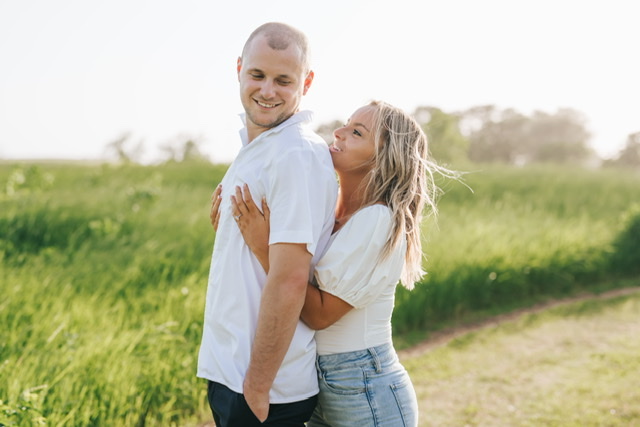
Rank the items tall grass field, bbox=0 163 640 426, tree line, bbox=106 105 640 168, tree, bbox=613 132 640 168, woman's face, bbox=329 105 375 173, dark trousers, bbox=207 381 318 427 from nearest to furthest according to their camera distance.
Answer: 1. dark trousers, bbox=207 381 318 427
2. woman's face, bbox=329 105 375 173
3. tall grass field, bbox=0 163 640 426
4. tree, bbox=613 132 640 168
5. tree line, bbox=106 105 640 168

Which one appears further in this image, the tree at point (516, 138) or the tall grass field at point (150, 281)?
the tree at point (516, 138)

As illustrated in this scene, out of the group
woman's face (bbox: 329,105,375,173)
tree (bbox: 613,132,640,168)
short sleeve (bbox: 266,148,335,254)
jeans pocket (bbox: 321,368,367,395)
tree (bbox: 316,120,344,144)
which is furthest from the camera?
tree (bbox: 613,132,640,168)

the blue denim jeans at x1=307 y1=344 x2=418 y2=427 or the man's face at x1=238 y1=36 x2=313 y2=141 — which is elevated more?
the man's face at x1=238 y1=36 x2=313 y2=141

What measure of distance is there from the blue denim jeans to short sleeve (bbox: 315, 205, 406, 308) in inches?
8.0

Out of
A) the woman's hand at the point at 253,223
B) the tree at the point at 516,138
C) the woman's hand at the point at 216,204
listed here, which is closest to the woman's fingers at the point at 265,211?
the woman's hand at the point at 253,223

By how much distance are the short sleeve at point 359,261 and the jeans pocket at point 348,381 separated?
0.22 metres

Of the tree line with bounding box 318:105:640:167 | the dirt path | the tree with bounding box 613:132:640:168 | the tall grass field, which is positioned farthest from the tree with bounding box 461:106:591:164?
the dirt path

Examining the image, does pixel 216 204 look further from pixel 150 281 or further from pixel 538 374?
pixel 538 374

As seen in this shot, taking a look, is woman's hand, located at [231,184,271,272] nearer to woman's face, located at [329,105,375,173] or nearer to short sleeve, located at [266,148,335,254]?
short sleeve, located at [266,148,335,254]

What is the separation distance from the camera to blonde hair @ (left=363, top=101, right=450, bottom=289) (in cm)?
207

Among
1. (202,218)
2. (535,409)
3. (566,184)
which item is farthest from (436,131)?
(535,409)

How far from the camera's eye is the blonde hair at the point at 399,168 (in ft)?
6.78

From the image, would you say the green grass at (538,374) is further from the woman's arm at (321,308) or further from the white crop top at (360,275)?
the woman's arm at (321,308)

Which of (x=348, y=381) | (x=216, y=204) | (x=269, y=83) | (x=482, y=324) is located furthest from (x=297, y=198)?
(x=482, y=324)
